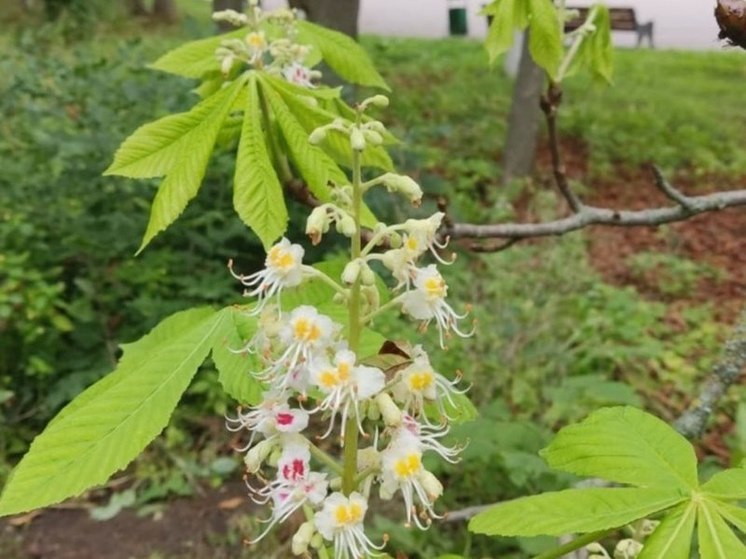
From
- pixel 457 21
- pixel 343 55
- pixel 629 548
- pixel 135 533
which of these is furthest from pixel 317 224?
pixel 457 21

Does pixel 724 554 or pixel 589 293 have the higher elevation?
pixel 724 554

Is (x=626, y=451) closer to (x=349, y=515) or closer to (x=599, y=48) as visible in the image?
(x=349, y=515)

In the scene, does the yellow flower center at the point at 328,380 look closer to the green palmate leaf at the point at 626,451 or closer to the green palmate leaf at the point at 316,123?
the green palmate leaf at the point at 626,451

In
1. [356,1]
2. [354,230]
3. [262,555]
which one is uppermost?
[354,230]

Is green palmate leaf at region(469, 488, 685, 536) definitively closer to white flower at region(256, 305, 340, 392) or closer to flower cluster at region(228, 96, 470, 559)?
flower cluster at region(228, 96, 470, 559)

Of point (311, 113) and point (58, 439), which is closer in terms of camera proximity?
point (58, 439)

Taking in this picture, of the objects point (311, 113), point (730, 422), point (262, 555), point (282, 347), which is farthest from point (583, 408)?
point (282, 347)

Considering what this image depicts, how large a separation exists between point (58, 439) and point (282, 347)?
0.24 m

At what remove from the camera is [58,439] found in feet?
2.93

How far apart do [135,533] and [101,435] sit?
9.44ft

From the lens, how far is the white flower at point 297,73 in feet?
5.14

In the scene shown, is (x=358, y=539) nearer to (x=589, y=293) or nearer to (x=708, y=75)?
(x=589, y=293)

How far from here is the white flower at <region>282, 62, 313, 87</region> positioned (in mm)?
1566

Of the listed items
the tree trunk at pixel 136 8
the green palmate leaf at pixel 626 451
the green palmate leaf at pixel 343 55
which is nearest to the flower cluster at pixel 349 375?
the green palmate leaf at pixel 626 451
